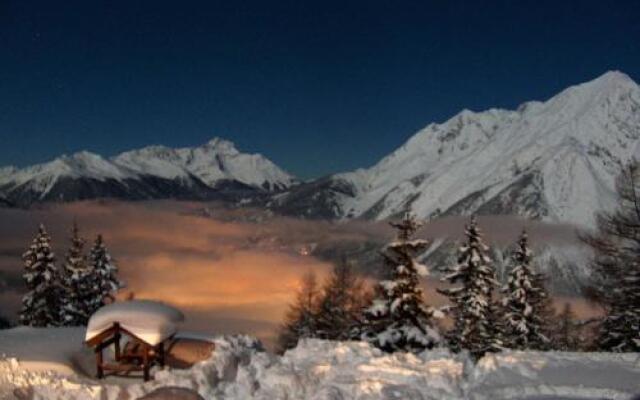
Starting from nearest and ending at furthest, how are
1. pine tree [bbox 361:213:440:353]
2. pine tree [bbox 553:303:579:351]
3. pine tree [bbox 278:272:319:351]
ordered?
pine tree [bbox 361:213:440:353]
pine tree [bbox 278:272:319:351]
pine tree [bbox 553:303:579:351]

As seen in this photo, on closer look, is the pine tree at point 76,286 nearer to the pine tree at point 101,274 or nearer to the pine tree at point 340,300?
the pine tree at point 101,274

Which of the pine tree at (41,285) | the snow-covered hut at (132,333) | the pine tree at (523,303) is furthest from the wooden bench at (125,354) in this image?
the pine tree at (41,285)

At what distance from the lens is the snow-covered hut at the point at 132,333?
23.0 meters

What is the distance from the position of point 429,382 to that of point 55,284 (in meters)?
33.9

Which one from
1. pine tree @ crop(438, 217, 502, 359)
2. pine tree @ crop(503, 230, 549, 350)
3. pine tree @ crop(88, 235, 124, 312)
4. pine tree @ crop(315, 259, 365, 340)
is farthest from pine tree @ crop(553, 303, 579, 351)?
pine tree @ crop(88, 235, 124, 312)

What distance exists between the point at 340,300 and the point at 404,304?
14.1 m

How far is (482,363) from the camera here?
806 inches

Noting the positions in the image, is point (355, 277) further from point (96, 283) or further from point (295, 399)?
point (295, 399)

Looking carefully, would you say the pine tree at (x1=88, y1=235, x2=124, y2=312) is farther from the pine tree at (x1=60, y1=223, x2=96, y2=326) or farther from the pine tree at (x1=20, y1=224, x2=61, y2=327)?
the pine tree at (x1=20, y1=224, x2=61, y2=327)

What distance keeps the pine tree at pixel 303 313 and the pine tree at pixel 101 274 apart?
1190 centimetres

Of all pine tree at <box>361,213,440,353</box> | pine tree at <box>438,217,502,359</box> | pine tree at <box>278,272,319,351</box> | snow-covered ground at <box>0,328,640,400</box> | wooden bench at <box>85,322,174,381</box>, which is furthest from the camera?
pine tree at <box>278,272,319,351</box>

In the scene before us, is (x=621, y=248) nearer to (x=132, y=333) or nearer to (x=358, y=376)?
(x=358, y=376)

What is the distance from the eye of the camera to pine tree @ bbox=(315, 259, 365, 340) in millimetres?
41844

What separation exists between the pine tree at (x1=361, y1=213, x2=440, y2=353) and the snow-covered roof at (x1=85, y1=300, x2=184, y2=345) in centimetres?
877
